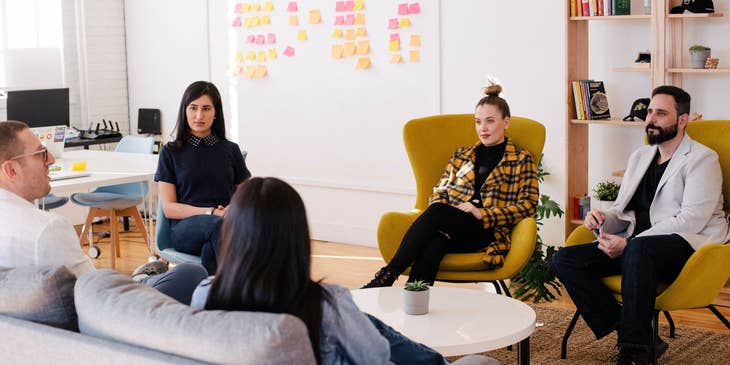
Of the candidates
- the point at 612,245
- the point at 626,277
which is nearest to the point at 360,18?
the point at 612,245

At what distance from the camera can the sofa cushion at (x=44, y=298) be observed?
2.34 meters

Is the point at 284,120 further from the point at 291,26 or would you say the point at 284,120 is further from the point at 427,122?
the point at 427,122

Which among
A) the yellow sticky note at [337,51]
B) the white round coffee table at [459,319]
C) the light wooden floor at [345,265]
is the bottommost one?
the light wooden floor at [345,265]

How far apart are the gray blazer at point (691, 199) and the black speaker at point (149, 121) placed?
4562mm

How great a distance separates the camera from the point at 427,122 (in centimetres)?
494

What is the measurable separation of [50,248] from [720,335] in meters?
3.06

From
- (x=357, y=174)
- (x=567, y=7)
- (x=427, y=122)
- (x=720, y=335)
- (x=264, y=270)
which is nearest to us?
(x=264, y=270)

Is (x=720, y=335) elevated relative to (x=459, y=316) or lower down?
lower down

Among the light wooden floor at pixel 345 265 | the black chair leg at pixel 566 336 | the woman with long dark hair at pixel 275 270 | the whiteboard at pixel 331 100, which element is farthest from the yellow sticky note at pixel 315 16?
the woman with long dark hair at pixel 275 270

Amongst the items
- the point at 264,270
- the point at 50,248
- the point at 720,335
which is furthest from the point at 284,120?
the point at 264,270

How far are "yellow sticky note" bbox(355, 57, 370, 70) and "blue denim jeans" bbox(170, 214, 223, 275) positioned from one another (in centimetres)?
232

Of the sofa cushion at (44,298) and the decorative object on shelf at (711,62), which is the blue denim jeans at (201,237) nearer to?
the sofa cushion at (44,298)

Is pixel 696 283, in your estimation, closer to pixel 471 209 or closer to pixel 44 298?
pixel 471 209

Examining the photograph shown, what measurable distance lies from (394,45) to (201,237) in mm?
2390
